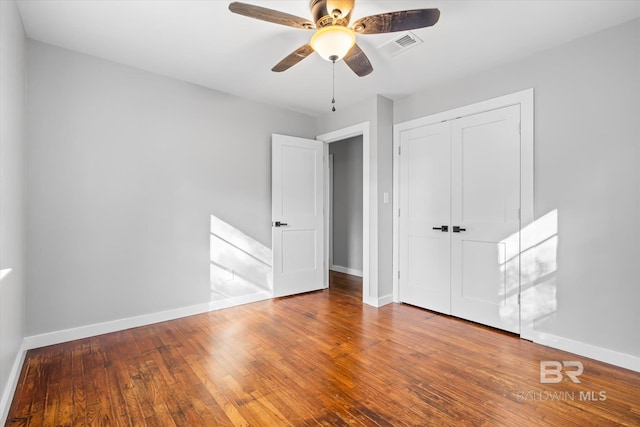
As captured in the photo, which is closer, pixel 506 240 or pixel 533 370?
pixel 533 370

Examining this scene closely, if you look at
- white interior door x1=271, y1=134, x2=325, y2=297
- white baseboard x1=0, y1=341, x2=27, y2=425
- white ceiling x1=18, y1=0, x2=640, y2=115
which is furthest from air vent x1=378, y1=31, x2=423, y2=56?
white baseboard x1=0, y1=341, x2=27, y2=425

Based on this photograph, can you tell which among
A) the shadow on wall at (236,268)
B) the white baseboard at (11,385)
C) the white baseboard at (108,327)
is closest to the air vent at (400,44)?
the shadow on wall at (236,268)

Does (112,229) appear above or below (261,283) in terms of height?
above

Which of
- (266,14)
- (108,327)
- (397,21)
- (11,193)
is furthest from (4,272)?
(397,21)

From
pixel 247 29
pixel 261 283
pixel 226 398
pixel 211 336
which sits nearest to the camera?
pixel 226 398

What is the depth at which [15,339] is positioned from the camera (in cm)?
220

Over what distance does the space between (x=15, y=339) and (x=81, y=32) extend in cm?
236

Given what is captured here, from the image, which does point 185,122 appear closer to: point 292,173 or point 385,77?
point 292,173

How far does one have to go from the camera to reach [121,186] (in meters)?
3.01

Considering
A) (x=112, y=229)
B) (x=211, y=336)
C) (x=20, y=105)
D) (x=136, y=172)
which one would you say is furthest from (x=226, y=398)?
(x=20, y=105)

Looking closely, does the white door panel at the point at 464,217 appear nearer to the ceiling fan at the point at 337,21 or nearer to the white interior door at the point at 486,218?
the white interior door at the point at 486,218

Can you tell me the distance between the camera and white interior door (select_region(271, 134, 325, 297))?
4.12m

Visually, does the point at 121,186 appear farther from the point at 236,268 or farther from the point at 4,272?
the point at 236,268

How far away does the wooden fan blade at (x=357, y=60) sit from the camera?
2172 mm
